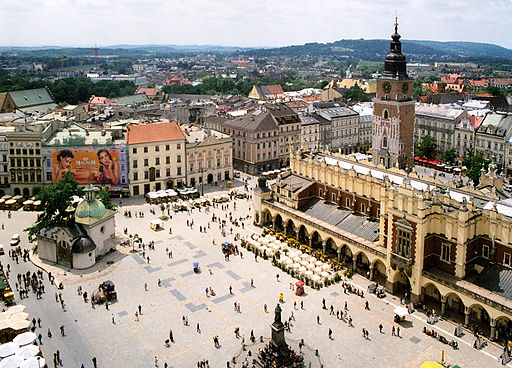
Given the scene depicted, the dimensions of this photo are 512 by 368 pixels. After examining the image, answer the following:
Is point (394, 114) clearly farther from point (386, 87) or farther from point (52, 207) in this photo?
Result: point (52, 207)

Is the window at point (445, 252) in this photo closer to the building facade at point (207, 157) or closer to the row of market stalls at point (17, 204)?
the building facade at point (207, 157)

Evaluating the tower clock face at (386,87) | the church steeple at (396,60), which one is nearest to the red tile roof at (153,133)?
the tower clock face at (386,87)

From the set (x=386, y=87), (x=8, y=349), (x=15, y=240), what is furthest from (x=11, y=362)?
(x=386, y=87)

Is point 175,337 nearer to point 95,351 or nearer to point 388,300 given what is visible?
point 95,351

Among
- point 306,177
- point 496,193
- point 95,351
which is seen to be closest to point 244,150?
point 306,177

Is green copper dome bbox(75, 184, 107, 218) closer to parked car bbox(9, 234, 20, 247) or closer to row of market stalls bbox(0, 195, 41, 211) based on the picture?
parked car bbox(9, 234, 20, 247)
